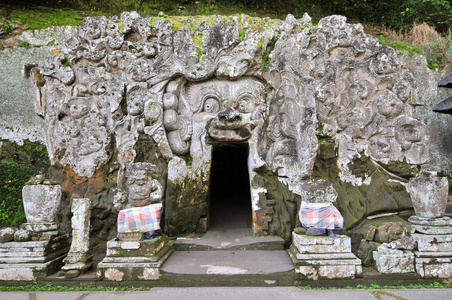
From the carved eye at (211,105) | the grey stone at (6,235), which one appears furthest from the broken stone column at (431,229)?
the grey stone at (6,235)

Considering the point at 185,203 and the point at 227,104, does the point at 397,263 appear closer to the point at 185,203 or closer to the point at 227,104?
the point at 185,203

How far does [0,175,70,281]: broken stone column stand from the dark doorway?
11.1 feet

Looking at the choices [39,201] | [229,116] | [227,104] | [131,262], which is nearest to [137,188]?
[131,262]

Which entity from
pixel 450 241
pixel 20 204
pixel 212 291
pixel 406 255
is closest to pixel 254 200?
pixel 212 291

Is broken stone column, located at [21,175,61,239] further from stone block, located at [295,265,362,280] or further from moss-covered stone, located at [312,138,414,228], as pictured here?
moss-covered stone, located at [312,138,414,228]

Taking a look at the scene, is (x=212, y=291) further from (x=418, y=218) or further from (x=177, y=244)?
(x=418, y=218)

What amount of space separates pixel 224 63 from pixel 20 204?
6549 mm

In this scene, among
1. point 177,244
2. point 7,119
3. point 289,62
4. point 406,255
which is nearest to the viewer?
point 406,255

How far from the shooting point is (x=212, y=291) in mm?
4738

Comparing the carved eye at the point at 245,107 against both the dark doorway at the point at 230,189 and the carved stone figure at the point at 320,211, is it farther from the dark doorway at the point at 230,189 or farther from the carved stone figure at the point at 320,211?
the carved stone figure at the point at 320,211

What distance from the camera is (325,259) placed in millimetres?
5090

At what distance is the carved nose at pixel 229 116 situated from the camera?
22.7ft

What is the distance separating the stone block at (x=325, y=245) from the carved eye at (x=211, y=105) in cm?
365

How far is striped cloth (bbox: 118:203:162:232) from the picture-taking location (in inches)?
212
